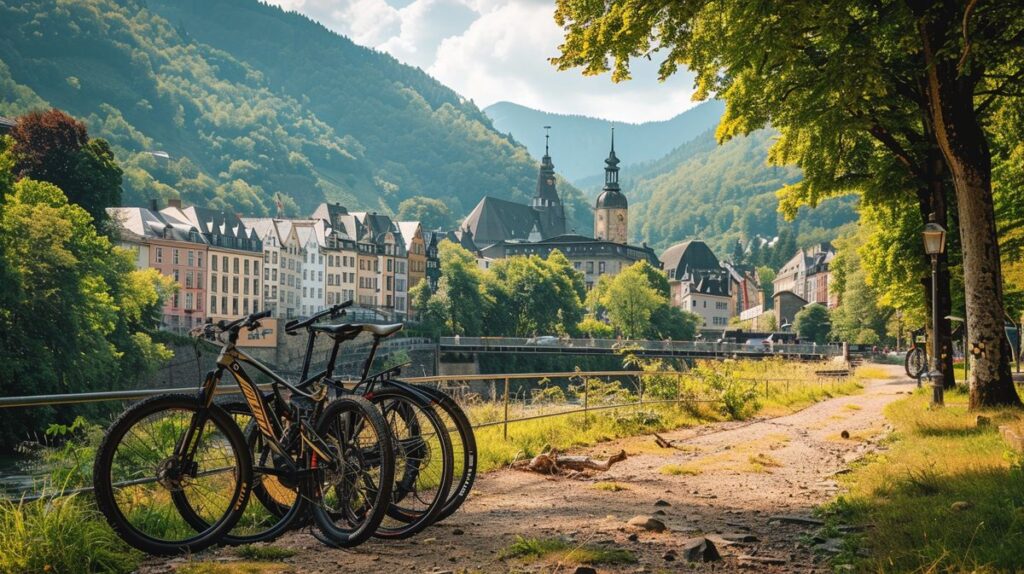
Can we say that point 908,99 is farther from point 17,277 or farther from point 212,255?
point 212,255

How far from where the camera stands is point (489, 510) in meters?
8.27

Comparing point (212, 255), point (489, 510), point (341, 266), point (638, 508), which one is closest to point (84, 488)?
point (489, 510)

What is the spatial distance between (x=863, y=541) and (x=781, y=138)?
15.7 m

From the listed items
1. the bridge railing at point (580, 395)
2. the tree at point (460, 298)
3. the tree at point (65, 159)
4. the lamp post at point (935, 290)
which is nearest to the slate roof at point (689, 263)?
the tree at point (460, 298)

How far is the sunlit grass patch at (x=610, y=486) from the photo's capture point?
374 inches

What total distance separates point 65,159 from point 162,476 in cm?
6133

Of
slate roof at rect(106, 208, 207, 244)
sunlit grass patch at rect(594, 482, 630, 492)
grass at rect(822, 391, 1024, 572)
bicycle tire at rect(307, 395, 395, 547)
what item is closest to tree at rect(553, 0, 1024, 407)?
grass at rect(822, 391, 1024, 572)

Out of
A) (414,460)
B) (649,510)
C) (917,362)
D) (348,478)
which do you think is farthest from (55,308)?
(348,478)

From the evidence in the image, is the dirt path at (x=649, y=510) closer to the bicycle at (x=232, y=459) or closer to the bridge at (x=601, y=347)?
the bicycle at (x=232, y=459)

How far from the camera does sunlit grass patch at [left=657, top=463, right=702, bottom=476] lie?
1073cm

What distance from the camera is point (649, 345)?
9306 centimetres

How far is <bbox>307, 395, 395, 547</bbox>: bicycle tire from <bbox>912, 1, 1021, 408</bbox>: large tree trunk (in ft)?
35.5

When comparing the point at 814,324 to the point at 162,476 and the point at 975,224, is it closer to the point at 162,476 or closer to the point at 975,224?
the point at 975,224

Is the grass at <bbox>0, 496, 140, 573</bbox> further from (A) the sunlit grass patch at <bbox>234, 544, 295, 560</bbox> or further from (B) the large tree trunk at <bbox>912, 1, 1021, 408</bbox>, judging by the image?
(B) the large tree trunk at <bbox>912, 1, 1021, 408</bbox>
